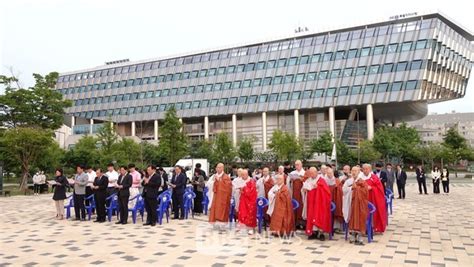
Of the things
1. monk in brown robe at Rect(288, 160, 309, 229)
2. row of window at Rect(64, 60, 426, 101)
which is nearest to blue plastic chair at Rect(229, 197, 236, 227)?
monk in brown robe at Rect(288, 160, 309, 229)

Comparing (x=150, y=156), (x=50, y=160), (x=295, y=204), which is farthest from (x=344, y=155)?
(x=295, y=204)

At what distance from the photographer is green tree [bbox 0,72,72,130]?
34.9m

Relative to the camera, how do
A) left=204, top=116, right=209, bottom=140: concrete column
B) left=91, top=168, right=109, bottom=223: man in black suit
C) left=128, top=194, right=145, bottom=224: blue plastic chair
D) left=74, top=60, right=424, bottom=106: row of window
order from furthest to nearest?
1. left=204, top=116, right=209, bottom=140: concrete column
2. left=74, top=60, right=424, bottom=106: row of window
3. left=91, top=168, right=109, bottom=223: man in black suit
4. left=128, top=194, right=145, bottom=224: blue plastic chair

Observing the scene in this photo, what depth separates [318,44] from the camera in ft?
183

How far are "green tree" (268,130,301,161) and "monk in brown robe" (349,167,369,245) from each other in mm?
38425

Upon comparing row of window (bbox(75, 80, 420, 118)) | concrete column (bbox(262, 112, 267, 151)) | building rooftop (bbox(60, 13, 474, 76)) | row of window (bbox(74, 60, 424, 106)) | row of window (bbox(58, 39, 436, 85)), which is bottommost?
concrete column (bbox(262, 112, 267, 151))

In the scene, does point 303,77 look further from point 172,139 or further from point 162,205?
point 162,205

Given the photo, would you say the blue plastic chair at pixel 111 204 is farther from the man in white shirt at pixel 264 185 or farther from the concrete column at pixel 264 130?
the concrete column at pixel 264 130

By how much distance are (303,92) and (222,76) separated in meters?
13.1

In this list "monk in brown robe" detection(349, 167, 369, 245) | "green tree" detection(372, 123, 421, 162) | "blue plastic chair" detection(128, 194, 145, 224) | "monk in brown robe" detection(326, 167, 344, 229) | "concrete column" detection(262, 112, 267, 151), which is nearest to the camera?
"monk in brown robe" detection(349, 167, 369, 245)

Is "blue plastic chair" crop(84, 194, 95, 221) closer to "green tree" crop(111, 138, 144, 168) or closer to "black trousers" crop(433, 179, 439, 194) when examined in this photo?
"black trousers" crop(433, 179, 439, 194)

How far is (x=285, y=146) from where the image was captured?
47.4 m

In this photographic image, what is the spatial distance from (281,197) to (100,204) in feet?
19.9

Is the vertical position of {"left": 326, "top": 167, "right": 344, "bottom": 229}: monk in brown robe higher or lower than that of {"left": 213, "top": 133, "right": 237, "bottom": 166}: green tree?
lower
